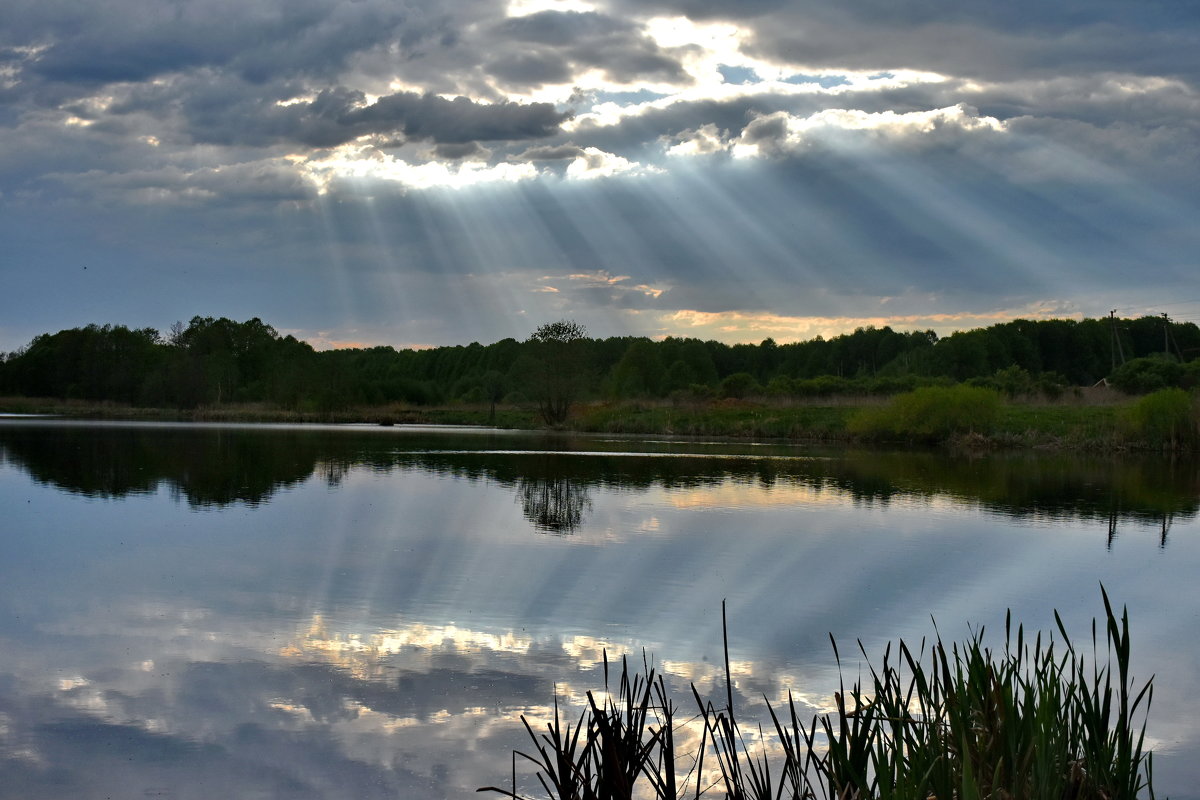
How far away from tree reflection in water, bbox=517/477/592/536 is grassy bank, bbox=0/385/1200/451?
23.4 m

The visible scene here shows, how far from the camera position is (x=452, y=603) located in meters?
10.1

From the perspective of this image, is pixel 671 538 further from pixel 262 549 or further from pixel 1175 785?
pixel 1175 785

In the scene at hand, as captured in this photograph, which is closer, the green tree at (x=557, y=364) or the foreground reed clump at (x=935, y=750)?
the foreground reed clump at (x=935, y=750)

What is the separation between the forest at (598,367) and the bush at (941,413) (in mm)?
15480

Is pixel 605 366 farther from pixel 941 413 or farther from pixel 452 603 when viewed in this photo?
pixel 452 603

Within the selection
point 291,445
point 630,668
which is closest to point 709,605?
point 630,668

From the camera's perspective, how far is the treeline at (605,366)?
198 feet

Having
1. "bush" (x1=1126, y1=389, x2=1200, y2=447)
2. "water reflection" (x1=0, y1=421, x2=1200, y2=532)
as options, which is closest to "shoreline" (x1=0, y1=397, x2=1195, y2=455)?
"bush" (x1=1126, y1=389, x2=1200, y2=447)

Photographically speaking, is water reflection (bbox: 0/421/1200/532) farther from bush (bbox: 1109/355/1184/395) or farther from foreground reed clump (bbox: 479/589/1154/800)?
bush (bbox: 1109/355/1184/395)

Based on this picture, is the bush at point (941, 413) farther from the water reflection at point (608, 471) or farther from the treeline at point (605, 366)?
the treeline at point (605, 366)

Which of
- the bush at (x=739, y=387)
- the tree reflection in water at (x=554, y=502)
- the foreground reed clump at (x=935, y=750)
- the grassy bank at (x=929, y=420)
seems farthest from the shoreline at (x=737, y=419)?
the foreground reed clump at (x=935, y=750)

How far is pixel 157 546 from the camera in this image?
1334 cm

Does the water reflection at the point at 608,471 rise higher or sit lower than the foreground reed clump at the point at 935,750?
lower

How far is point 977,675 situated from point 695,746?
2.09 m
